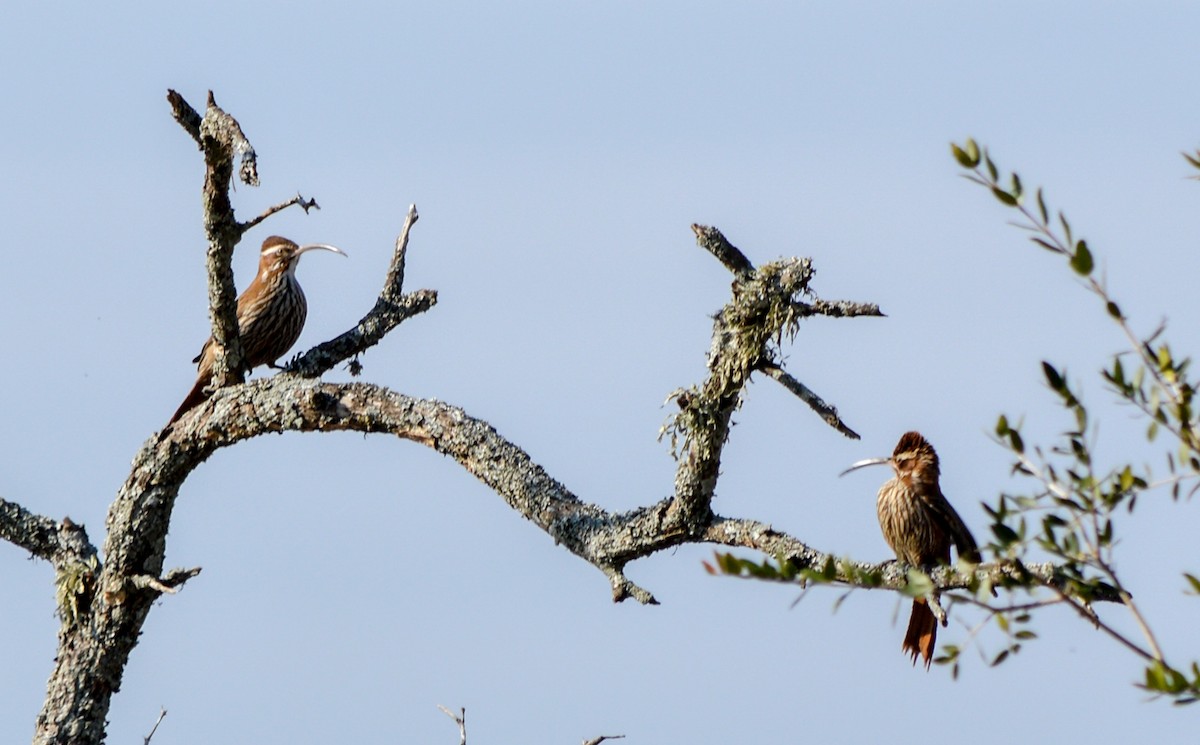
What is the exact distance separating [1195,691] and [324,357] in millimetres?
4245

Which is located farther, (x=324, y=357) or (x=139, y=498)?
(x=324, y=357)

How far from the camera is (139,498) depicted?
5.76 metres

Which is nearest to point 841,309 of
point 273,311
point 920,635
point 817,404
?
point 817,404

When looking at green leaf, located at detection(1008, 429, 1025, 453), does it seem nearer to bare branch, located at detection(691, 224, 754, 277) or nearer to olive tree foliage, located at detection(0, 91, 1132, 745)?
olive tree foliage, located at detection(0, 91, 1132, 745)

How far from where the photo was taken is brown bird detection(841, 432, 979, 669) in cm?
716

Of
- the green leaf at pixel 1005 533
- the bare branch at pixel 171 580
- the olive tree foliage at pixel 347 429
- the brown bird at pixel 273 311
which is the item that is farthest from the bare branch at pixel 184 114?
the brown bird at pixel 273 311

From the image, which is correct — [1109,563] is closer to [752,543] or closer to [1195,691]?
[1195,691]

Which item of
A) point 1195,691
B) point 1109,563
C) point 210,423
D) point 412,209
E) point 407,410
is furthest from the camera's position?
point 412,209

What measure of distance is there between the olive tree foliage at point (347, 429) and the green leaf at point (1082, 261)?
3.12 feet

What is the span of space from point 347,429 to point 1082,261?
10.6 ft

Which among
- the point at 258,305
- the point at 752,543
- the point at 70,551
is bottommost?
the point at 752,543

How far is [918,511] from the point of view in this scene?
7.16 m

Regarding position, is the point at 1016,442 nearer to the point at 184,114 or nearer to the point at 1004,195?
the point at 1004,195

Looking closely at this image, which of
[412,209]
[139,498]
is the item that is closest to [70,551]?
[139,498]
